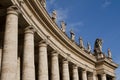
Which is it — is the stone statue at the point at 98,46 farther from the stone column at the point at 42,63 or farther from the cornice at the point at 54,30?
the stone column at the point at 42,63

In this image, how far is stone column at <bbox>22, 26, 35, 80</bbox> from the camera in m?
39.1

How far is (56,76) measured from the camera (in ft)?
173

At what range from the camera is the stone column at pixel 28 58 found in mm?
39062

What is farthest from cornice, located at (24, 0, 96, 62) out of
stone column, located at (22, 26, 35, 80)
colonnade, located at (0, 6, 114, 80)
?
stone column, located at (22, 26, 35, 80)

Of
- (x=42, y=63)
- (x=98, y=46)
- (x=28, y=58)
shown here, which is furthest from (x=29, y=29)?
(x=98, y=46)

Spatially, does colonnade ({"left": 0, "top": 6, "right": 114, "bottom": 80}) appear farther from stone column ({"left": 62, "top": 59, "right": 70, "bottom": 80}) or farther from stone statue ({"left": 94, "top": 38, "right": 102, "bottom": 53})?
stone statue ({"left": 94, "top": 38, "right": 102, "bottom": 53})

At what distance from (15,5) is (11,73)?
32.9 ft

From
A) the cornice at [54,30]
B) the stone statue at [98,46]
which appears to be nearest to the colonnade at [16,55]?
the cornice at [54,30]

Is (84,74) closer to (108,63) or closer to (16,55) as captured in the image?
(108,63)

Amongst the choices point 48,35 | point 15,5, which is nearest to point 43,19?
point 48,35

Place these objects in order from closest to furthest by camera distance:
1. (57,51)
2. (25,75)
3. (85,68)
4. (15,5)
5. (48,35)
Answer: (15,5), (25,75), (48,35), (57,51), (85,68)

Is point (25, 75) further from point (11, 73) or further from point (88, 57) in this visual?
point (88, 57)

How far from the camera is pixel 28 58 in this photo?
131 feet

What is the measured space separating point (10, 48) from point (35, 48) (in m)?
17.8
